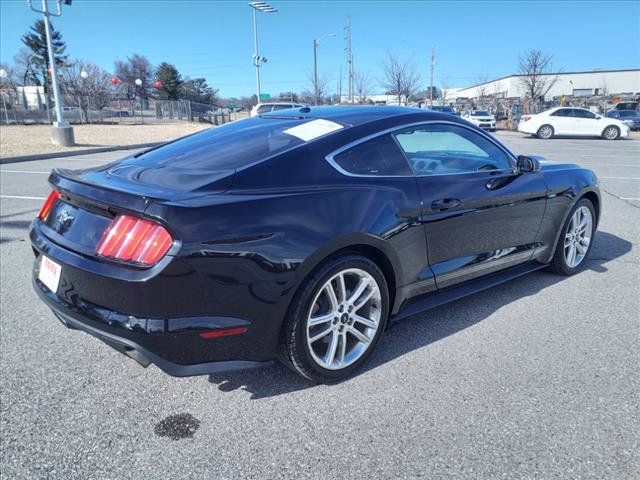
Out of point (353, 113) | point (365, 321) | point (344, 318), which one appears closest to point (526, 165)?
point (353, 113)

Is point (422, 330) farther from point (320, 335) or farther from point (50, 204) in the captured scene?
point (50, 204)

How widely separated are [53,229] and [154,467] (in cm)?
134

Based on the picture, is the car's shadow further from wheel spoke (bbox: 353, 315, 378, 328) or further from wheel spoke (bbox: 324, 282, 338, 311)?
wheel spoke (bbox: 324, 282, 338, 311)

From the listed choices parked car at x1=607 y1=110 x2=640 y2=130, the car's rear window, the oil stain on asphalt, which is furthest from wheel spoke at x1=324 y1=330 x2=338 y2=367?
parked car at x1=607 y1=110 x2=640 y2=130

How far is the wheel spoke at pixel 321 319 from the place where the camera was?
2.50 m

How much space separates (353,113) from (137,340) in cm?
193

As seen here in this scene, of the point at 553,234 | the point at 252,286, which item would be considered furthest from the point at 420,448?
the point at 553,234

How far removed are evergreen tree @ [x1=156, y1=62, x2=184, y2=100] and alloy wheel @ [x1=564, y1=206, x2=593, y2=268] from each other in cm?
8114

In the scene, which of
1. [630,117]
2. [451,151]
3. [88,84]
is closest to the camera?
[451,151]

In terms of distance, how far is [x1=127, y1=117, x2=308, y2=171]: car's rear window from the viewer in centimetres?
263

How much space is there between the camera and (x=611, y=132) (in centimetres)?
2389

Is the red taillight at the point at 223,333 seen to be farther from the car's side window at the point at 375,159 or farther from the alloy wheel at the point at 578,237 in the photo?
the alloy wheel at the point at 578,237

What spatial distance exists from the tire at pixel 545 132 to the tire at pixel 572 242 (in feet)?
73.6

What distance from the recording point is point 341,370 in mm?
2676
